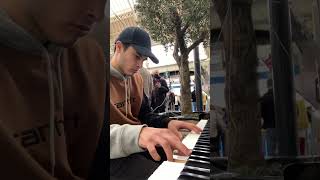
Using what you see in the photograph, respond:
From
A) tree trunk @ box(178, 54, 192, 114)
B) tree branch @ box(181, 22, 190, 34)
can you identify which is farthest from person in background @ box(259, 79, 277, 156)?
tree branch @ box(181, 22, 190, 34)

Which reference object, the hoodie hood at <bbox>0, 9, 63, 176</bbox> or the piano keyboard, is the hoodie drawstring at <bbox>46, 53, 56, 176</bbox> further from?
the piano keyboard

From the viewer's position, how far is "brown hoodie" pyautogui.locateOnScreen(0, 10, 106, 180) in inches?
11.8

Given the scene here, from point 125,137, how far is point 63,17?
40 cm

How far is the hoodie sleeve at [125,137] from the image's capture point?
657mm

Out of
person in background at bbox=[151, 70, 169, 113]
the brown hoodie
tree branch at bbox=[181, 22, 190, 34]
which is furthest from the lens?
person in background at bbox=[151, 70, 169, 113]

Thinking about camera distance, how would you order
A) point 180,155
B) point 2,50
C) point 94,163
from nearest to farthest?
1. point 2,50
2. point 94,163
3. point 180,155

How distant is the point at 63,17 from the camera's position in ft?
1.05

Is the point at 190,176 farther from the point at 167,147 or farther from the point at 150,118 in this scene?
the point at 150,118

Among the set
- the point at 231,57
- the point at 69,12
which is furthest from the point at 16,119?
the point at 231,57

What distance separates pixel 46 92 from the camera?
0.34m

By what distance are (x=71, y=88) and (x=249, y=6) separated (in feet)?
0.73

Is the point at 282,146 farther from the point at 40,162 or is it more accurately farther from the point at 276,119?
the point at 40,162

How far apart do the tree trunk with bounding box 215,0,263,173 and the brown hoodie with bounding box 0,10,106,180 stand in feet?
0.53

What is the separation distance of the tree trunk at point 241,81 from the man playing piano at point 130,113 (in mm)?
304
